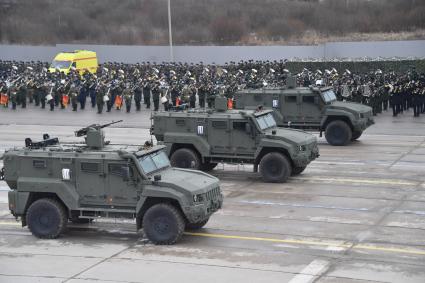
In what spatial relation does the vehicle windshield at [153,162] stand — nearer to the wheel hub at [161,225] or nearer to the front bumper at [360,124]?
the wheel hub at [161,225]

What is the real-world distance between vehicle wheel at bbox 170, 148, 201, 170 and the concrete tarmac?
909mm

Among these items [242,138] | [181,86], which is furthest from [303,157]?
[181,86]

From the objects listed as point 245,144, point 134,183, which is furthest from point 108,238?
point 245,144

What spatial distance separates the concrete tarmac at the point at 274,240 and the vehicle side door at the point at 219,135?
84cm

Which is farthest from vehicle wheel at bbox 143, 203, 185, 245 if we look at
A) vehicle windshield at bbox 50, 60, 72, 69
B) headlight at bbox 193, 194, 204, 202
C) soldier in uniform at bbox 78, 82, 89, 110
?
vehicle windshield at bbox 50, 60, 72, 69

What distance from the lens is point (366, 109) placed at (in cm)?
2809

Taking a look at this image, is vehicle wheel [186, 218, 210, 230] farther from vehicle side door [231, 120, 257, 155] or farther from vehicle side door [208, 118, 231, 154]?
vehicle side door [208, 118, 231, 154]

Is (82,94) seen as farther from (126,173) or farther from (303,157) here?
(126,173)

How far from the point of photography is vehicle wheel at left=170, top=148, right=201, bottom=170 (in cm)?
2244

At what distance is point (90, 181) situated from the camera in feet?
53.5

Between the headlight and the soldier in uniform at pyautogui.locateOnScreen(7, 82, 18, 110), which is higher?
the soldier in uniform at pyautogui.locateOnScreen(7, 82, 18, 110)

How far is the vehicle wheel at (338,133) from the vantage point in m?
27.6

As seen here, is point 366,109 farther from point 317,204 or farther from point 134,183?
point 134,183

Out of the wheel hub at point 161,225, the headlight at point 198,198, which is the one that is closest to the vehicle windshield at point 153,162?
the wheel hub at point 161,225
